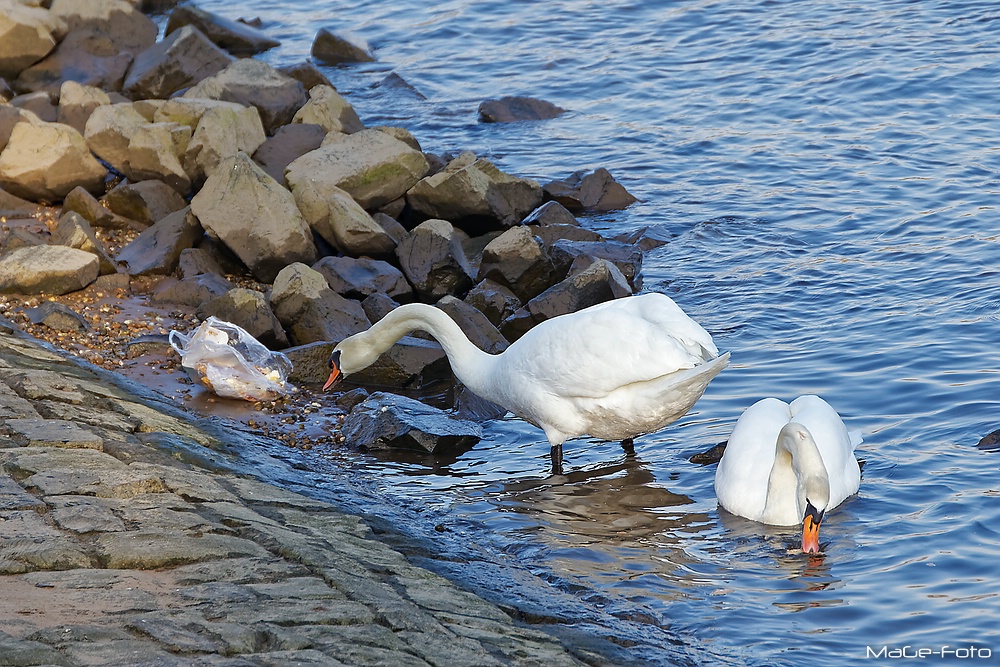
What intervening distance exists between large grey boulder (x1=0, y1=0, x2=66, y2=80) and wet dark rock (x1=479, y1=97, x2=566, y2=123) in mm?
5177

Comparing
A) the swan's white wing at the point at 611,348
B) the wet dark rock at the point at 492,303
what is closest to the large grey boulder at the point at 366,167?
the wet dark rock at the point at 492,303

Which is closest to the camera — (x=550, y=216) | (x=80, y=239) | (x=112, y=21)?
(x=80, y=239)

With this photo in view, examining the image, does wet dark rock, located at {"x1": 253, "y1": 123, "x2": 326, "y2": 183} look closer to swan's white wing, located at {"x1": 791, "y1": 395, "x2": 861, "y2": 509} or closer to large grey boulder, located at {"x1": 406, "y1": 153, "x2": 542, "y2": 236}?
large grey boulder, located at {"x1": 406, "y1": 153, "x2": 542, "y2": 236}

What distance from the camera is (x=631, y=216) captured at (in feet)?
37.8

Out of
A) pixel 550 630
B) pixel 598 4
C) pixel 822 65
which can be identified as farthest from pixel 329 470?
pixel 598 4

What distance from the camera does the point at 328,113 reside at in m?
12.0

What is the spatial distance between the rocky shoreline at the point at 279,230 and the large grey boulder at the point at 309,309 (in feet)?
0.05

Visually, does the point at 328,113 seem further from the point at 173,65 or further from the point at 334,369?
the point at 334,369

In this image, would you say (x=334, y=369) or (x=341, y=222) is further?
(x=341, y=222)

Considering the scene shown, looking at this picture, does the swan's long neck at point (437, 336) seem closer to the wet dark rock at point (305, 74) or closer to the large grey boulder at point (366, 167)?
the large grey boulder at point (366, 167)

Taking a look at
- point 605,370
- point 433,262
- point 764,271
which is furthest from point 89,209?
point 764,271

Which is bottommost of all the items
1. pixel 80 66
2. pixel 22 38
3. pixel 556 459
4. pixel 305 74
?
pixel 556 459

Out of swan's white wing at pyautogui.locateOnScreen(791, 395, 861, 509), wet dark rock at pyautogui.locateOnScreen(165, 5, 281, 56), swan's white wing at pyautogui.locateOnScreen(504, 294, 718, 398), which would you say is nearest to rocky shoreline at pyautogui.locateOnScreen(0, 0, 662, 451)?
swan's white wing at pyautogui.locateOnScreen(504, 294, 718, 398)

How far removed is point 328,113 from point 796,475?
7264 mm
